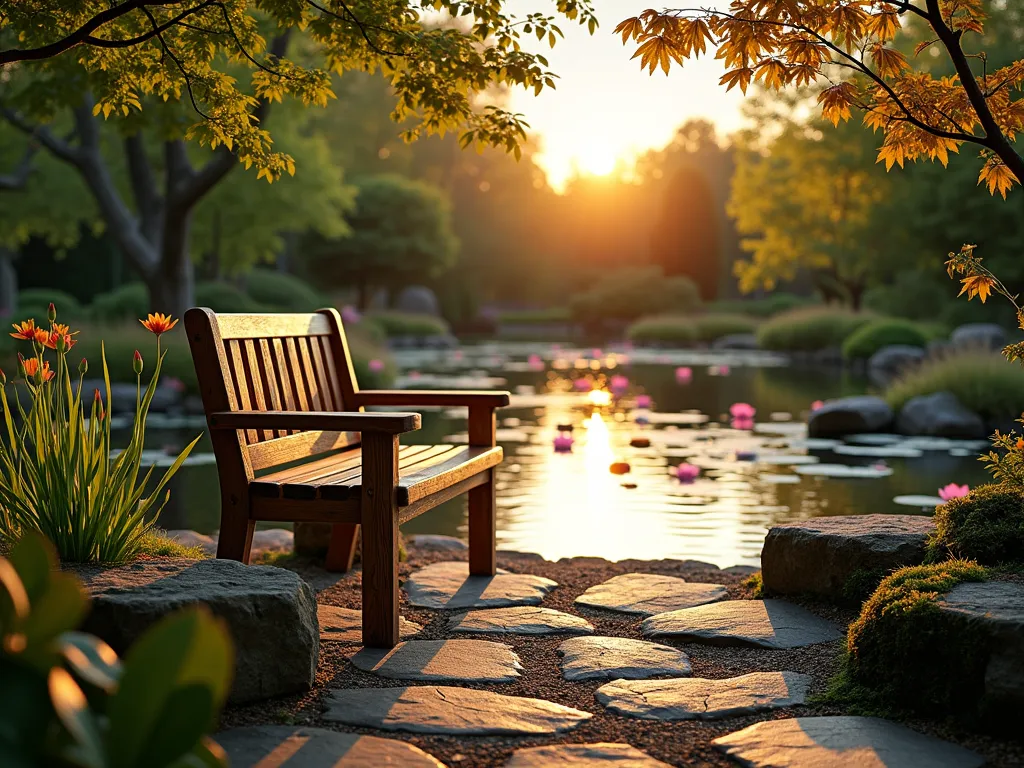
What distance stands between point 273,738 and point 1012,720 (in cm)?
199

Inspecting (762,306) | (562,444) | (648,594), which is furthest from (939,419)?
(762,306)

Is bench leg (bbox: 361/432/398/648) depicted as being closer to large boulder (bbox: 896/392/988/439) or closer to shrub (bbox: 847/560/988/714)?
shrub (bbox: 847/560/988/714)

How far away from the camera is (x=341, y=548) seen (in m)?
5.20

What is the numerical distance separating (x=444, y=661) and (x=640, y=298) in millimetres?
41498

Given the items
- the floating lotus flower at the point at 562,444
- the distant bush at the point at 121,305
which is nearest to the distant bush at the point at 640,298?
the distant bush at the point at 121,305

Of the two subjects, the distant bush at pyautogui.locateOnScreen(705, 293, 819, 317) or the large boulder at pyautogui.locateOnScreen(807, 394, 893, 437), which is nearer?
the large boulder at pyautogui.locateOnScreen(807, 394, 893, 437)

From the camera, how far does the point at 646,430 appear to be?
1242 cm

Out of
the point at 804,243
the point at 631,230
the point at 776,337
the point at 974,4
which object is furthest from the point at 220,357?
the point at 631,230

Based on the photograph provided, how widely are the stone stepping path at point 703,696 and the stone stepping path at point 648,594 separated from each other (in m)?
1.02

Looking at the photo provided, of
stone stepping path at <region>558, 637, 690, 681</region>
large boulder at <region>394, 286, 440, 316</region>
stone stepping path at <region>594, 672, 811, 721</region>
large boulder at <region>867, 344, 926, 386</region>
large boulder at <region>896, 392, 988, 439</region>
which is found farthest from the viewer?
large boulder at <region>394, 286, 440, 316</region>

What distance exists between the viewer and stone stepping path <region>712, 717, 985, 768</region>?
2736 millimetres

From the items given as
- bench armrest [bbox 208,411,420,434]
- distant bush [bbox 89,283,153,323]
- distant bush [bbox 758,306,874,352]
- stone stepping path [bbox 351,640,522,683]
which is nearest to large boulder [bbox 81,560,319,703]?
stone stepping path [bbox 351,640,522,683]

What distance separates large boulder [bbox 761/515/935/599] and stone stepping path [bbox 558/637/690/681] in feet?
2.82

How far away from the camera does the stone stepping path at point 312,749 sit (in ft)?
8.75
